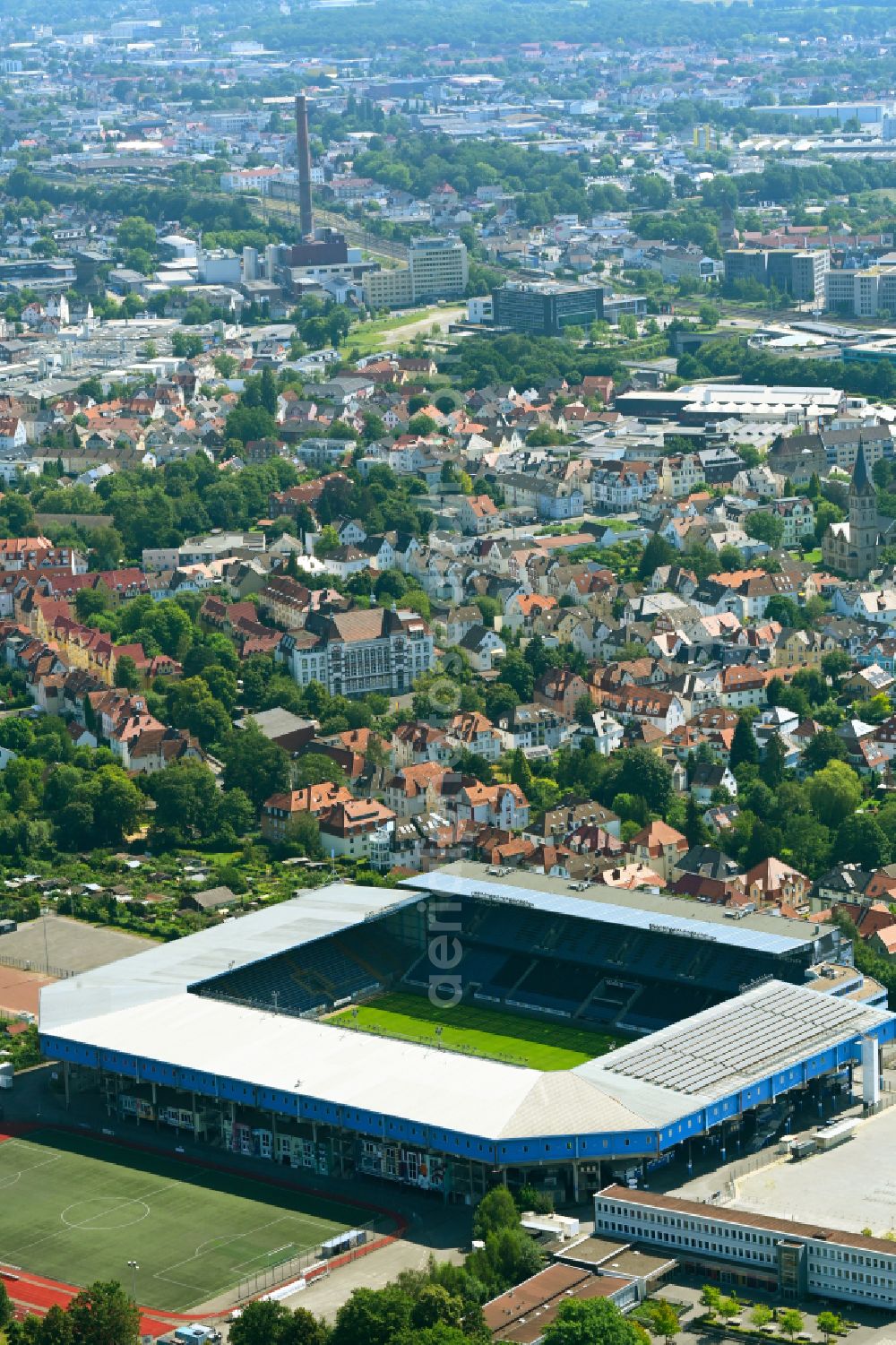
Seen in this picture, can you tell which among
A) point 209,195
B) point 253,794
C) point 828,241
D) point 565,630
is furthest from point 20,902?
point 209,195

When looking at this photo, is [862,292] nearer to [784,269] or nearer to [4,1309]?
[784,269]

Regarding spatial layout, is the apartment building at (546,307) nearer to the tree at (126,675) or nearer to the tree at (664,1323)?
the tree at (126,675)

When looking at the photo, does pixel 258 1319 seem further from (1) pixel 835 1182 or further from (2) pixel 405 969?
(2) pixel 405 969

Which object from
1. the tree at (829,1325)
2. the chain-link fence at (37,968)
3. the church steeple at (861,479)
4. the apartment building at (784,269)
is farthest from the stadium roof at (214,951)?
the apartment building at (784,269)

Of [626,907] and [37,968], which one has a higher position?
[626,907]

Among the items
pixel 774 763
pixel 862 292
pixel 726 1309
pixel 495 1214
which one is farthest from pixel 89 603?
pixel 862 292

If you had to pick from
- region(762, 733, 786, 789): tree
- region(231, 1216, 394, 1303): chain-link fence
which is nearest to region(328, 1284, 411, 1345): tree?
region(231, 1216, 394, 1303): chain-link fence
